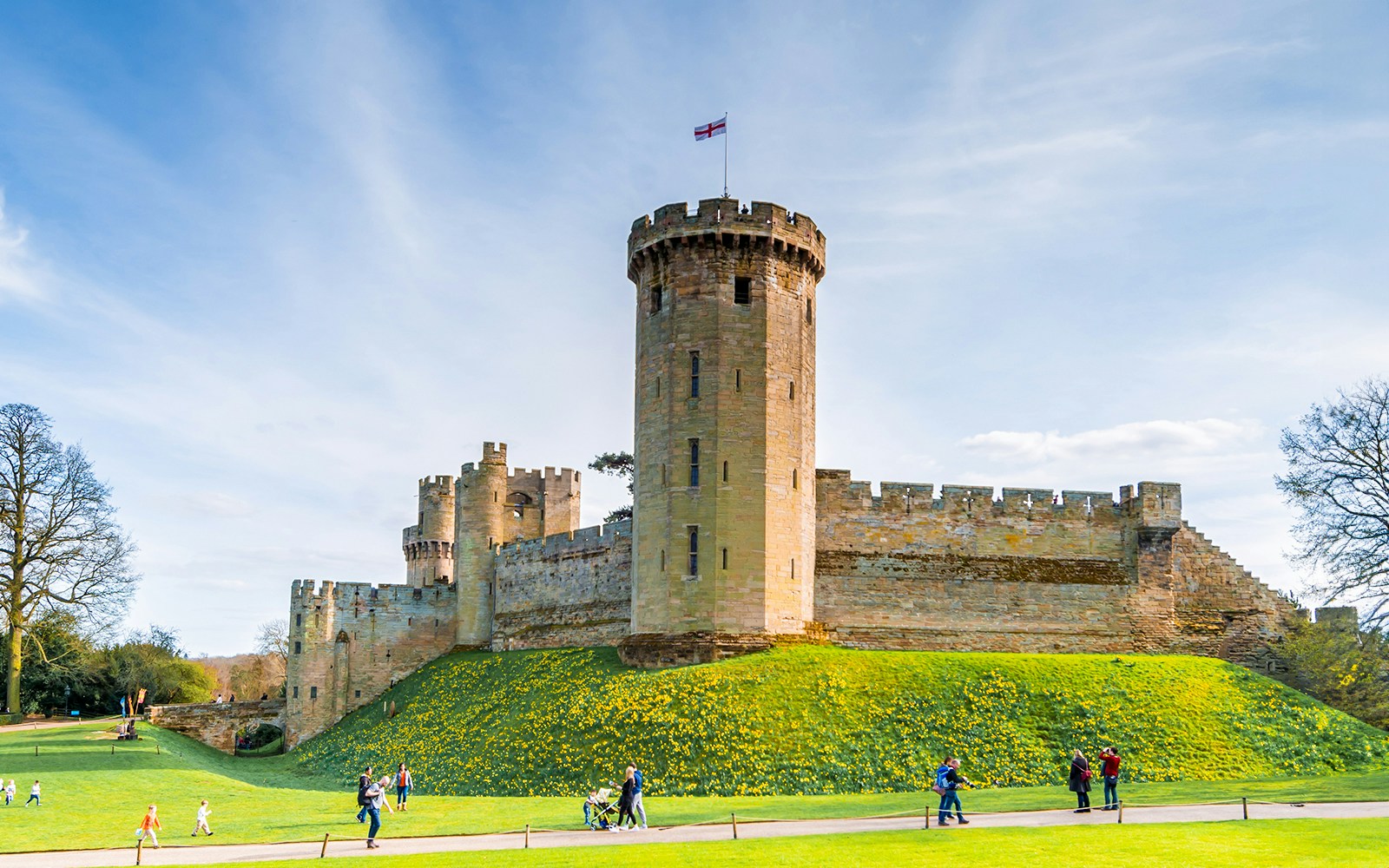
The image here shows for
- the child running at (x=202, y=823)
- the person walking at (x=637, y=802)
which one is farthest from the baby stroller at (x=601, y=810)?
the child running at (x=202, y=823)

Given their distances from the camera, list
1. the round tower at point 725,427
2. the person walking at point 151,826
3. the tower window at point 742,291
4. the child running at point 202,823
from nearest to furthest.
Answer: the person walking at point 151,826 → the child running at point 202,823 → the round tower at point 725,427 → the tower window at point 742,291

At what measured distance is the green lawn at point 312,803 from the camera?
88.7 feet

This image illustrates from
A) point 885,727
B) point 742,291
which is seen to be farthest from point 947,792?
point 742,291

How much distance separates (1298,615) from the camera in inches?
1762

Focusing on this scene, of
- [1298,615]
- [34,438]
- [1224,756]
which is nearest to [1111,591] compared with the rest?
[1298,615]

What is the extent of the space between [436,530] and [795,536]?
1261 inches

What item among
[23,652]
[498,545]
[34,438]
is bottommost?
[23,652]

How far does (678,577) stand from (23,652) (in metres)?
38.0

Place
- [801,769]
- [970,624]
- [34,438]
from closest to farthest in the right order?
[801,769], [970,624], [34,438]

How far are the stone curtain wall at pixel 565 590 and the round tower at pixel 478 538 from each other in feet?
3.40

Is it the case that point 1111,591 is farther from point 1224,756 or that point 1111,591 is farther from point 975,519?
point 1224,756

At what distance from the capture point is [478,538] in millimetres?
57500

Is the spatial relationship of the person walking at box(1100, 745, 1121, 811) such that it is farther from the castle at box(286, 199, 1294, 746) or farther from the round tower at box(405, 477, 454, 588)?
the round tower at box(405, 477, 454, 588)

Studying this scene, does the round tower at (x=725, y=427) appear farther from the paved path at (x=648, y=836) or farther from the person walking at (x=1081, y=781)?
the person walking at (x=1081, y=781)
